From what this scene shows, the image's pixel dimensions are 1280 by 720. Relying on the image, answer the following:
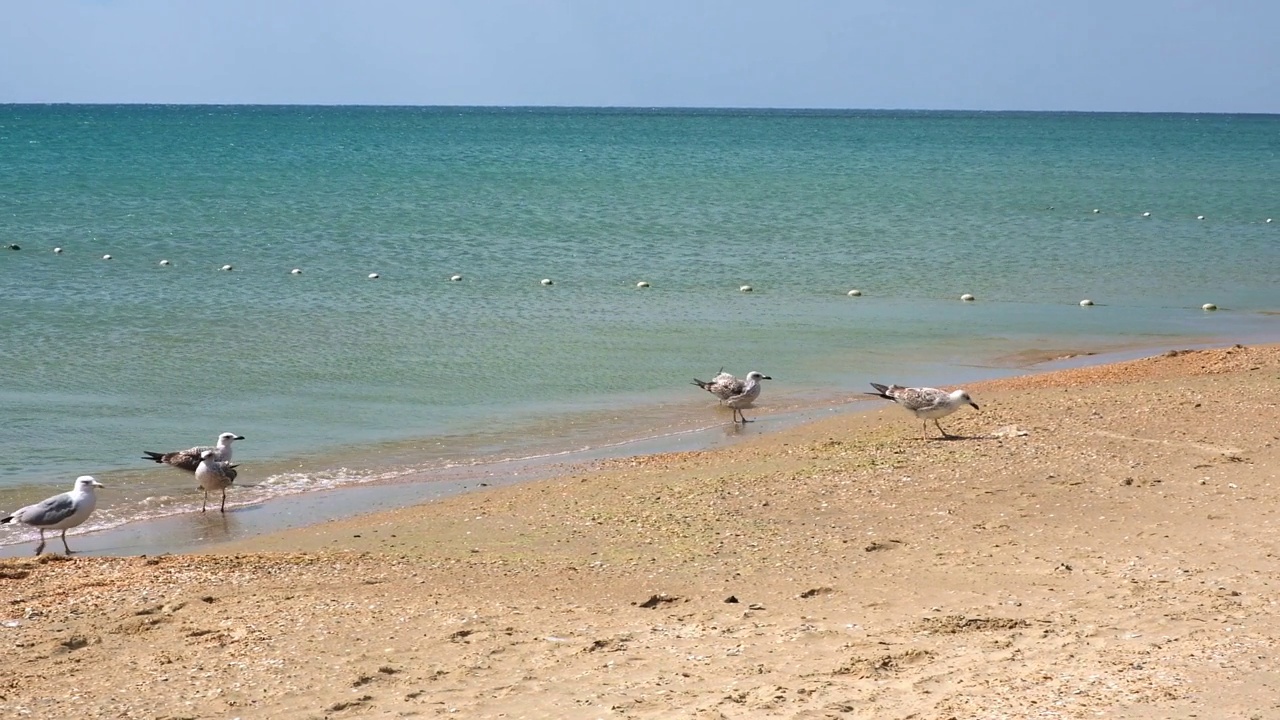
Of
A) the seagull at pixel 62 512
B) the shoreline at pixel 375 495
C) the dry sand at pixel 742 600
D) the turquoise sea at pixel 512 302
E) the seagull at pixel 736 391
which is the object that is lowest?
the dry sand at pixel 742 600

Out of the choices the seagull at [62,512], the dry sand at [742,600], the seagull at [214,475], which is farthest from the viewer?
the seagull at [214,475]

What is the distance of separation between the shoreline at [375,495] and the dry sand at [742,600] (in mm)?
641

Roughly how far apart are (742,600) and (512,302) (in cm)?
1685

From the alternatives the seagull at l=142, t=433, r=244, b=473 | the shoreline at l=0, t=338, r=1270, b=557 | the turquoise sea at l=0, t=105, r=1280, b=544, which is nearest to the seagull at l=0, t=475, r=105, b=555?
the shoreline at l=0, t=338, r=1270, b=557


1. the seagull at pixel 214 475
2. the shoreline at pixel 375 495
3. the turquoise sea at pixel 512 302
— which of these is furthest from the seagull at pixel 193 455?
the shoreline at pixel 375 495

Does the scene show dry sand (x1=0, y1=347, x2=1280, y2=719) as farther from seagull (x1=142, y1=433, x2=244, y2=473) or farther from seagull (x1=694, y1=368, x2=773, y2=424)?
seagull (x1=694, y1=368, x2=773, y2=424)

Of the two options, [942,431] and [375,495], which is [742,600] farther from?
[942,431]

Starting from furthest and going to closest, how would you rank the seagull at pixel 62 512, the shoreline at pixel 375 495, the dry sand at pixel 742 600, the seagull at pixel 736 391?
the seagull at pixel 736 391 < the shoreline at pixel 375 495 < the seagull at pixel 62 512 < the dry sand at pixel 742 600

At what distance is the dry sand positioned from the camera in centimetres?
622

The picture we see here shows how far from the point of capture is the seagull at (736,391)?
15.1 meters

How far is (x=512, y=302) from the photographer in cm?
2419

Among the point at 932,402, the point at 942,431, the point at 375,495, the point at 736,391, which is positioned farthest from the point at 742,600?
the point at 736,391

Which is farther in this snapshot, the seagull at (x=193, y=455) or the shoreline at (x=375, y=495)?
the seagull at (x=193, y=455)

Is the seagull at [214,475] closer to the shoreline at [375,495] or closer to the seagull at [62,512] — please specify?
the shoreline at [375,495]
